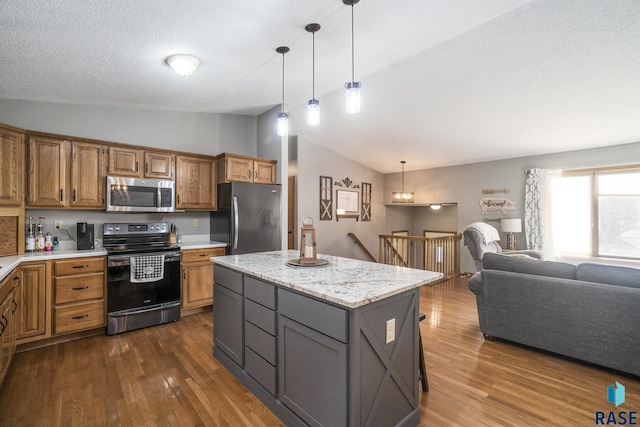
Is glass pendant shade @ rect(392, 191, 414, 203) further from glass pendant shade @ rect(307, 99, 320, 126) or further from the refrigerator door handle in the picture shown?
glass pendant shade @ rect(307, 99, 320, 126)

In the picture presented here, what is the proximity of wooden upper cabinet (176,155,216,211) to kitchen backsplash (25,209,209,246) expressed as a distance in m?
0.32

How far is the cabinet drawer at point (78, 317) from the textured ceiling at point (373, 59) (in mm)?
2212

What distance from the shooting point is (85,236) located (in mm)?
3471

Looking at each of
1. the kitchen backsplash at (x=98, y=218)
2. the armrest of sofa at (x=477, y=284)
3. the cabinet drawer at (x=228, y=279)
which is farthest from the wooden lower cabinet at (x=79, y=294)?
the armrest of sofa at (x=477, y=284)

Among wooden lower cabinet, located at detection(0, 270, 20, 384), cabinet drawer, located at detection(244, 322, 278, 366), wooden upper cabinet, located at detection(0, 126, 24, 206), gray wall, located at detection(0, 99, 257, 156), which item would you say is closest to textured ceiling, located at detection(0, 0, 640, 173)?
gray wall, located at detection(0, 99, 257, 156)

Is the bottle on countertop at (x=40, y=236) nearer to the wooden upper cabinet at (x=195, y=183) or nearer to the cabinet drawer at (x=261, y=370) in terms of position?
the wooden upper cabinet at (x=195, y=183)

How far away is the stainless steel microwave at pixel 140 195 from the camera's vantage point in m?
3.56

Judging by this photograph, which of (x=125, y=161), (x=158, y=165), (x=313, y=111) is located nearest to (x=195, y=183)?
(x=158, y=165)

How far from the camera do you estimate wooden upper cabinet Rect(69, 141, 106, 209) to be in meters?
3.37

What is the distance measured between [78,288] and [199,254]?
125 centimetres

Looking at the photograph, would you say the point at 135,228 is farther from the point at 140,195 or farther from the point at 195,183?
the point at 195,183

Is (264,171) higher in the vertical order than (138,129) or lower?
lower

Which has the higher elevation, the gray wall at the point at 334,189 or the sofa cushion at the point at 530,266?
the gray wall at the point at 334,189

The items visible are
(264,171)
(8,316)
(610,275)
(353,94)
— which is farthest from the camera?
(264,171)
